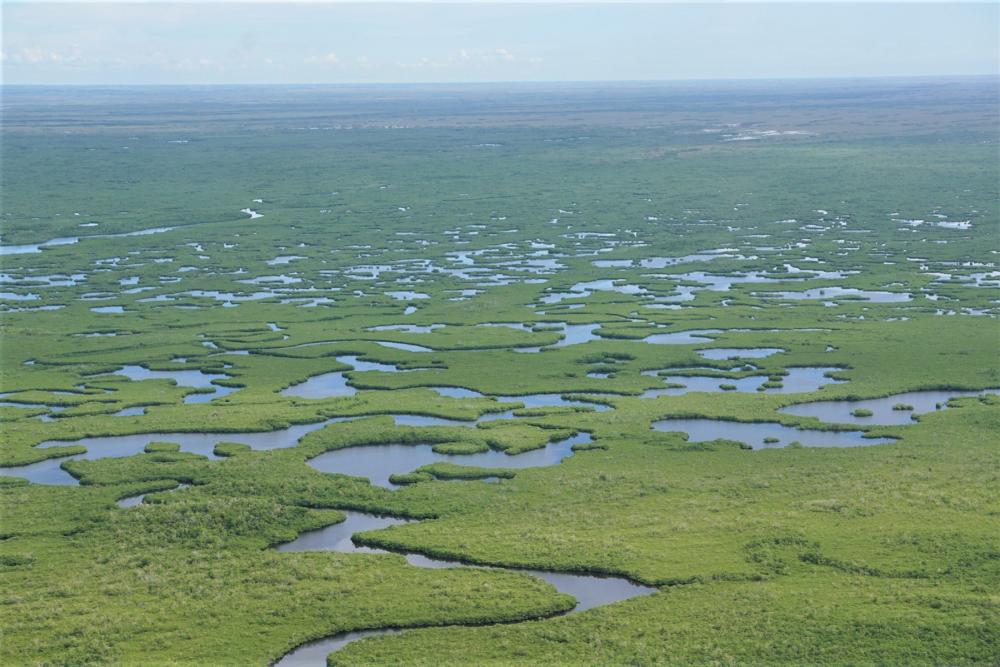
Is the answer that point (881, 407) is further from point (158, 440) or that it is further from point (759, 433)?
point (158, 440)

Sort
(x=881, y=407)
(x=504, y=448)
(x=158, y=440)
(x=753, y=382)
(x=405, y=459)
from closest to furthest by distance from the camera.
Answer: (x=405, y=459) < (x=504, y=448) < (x=158, y=440) < (x=881, y=407) < (x=753, y=382)

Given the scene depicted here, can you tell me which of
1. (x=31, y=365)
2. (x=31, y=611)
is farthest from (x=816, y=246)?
(x=31, y=611)

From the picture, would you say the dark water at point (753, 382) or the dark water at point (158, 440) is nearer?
the dark water at point (158, 440)

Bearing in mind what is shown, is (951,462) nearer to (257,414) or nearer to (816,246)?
(257,414)

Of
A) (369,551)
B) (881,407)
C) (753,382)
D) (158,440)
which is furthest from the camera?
(753,382)

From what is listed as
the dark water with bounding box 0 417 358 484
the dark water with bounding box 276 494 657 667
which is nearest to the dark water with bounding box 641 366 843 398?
the dark water with bounding box 0 417 358 484

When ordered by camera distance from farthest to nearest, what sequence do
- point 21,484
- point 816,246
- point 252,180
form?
point 252,180
point 816,246
point 21,484

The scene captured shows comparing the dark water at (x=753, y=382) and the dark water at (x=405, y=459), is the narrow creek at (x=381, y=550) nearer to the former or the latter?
the dark water at (x=405, y=459)

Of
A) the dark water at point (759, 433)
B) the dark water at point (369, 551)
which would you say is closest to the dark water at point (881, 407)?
the dark water at point (759, 433)

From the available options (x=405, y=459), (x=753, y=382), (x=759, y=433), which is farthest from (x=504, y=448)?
(x=753, y=382)
